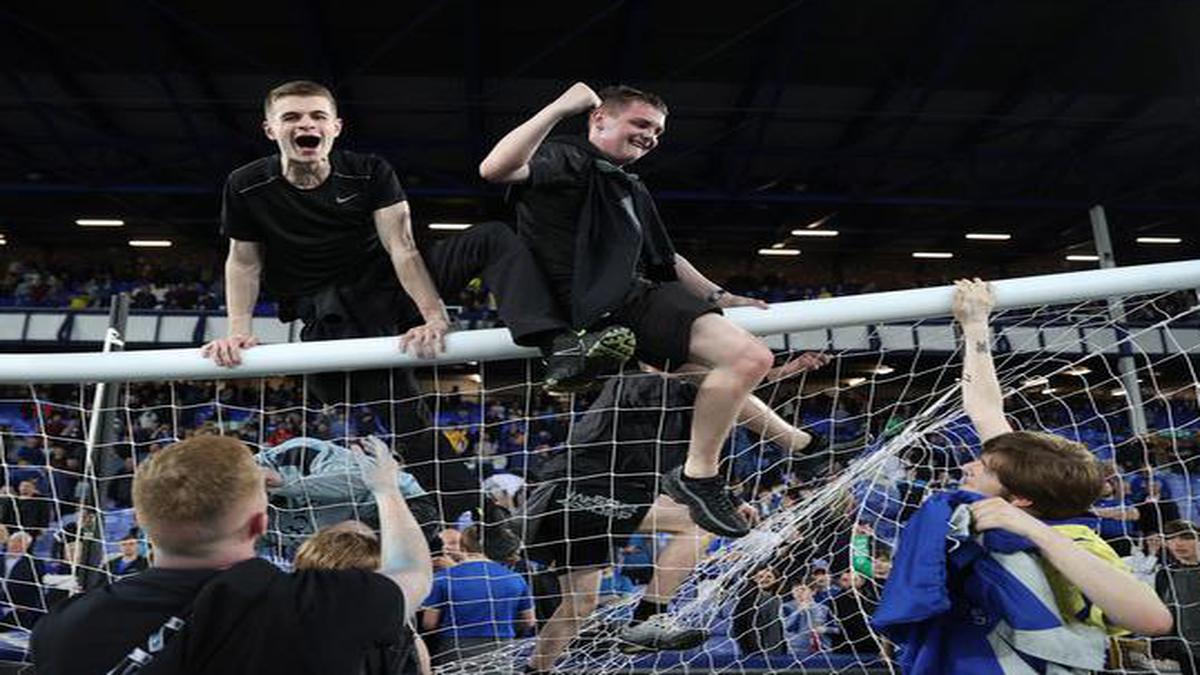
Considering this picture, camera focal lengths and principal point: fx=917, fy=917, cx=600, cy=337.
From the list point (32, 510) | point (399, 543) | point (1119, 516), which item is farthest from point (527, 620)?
point (32, 510)

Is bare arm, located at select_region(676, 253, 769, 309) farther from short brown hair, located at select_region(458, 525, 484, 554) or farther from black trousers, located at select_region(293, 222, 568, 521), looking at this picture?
short brown hair, located at select_region(458, 525, 484, 554)

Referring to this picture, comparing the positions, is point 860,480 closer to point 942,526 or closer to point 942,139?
point 942,526

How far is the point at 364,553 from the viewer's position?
102 inches

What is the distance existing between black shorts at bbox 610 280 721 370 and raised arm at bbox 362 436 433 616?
969 millimetres

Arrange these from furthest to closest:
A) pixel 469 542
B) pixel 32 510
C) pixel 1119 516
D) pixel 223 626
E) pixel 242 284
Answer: pixel 32 510, pixel 469 542, pixel 1119 516, pixel 242 284, pixel 223 626

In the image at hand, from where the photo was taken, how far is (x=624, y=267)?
9.62 feet

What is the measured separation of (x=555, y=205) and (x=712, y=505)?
3.65 ft

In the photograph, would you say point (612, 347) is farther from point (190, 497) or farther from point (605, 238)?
point (190, 497)

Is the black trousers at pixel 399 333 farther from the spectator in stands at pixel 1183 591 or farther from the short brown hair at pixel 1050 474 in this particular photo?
the spectator in stands at pixel 1183 591

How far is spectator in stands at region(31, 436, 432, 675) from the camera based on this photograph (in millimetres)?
1654

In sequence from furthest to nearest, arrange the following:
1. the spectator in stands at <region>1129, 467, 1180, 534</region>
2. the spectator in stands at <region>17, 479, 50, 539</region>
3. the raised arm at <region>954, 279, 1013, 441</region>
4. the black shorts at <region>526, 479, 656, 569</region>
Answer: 1. the spectator in stands at <region>17, 479, 50, 539</region>
2. the spectator in stands at <region>1129, 467, 1180, 534</region>
3. the black shorts at <region>526, 479, 656, 569</region>
4. the raised arm at <region>954, 279, 1013, 441</region>

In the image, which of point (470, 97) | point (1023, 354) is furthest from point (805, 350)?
point (470, 97)

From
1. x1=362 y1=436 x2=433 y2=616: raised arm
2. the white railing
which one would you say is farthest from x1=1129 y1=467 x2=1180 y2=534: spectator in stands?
x1=362 y1=436 x2=433 y2=616: raised arm

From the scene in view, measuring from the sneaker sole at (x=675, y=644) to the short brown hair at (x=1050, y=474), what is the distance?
1.65 metres
